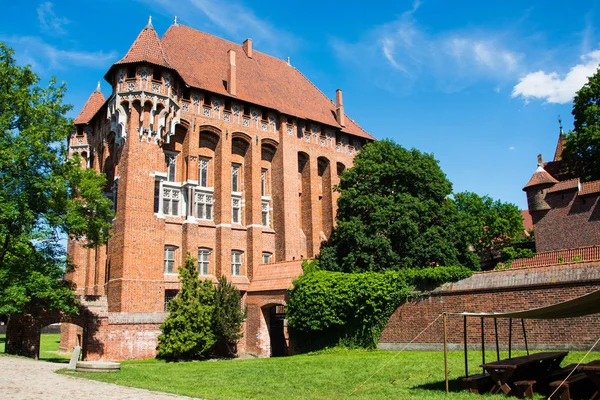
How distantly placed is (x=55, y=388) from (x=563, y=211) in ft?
108

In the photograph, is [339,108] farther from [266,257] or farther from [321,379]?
[321,379]

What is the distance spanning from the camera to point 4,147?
64.6ft

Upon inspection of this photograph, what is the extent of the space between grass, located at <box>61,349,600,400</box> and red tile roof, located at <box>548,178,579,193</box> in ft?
69.2

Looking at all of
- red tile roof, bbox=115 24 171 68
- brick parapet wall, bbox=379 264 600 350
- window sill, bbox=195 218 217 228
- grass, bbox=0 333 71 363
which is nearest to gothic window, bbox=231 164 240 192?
window sill, bbox=195 218 217 228

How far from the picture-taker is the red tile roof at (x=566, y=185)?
34291mm

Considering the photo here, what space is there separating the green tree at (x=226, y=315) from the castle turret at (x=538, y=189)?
22.6 meters

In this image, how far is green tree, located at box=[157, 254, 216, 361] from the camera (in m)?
23.4

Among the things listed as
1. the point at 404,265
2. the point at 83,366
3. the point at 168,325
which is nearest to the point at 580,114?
the point at 404,265

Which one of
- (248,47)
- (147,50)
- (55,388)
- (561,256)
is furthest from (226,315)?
(248,47)

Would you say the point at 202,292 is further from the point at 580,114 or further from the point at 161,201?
the point at 580,114

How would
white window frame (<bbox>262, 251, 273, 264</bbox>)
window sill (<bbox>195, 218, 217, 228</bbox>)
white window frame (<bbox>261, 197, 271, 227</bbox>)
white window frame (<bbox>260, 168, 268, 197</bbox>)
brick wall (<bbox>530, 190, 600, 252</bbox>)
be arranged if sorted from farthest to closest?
brick wall (<bbox>530, 190, 600, 252</bbox>)
white window frame (<bbox>260, 168, 268, 197</bbox>)
white window frame (<bbox>261, 197, 271, 227</bbox>)
white window frame (<bbox>262, 251, 273, 264</bbox>)
window sill (<bbox>195, 218, 217, 228</bbox>)

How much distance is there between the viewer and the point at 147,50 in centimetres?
2756

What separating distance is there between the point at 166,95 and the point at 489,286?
1789cm

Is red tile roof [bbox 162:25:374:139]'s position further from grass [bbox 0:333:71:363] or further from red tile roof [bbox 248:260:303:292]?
grass [bbox 0:333:71:363]
